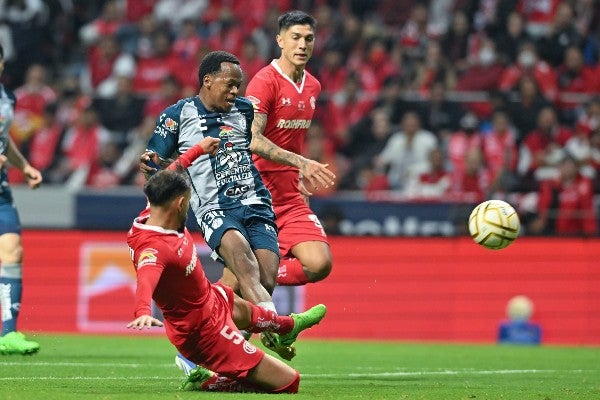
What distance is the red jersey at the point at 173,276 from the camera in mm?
6992

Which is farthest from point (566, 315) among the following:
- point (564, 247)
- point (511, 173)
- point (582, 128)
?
point (582, 128)

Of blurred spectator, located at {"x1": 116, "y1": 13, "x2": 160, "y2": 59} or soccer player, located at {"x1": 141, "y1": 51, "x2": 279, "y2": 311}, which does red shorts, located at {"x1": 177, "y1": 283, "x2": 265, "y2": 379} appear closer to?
soccer player, located at {"x1": 141, "y1": 51, "x2": 279, "y2": 311}

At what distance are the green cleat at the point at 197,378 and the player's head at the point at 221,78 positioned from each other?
2067 mm

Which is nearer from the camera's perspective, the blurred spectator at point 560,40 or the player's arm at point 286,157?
the player's arm at point 286,157

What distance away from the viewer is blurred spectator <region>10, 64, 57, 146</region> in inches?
757

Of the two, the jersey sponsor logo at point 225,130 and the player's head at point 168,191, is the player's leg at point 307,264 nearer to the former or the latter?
the jersey sponsor logo at point 225,130

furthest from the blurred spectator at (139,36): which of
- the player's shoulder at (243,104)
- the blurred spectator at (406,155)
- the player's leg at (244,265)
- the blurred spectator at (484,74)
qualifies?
the player's leg at (244,265)

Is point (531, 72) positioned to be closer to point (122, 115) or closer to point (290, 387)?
point (122, 115)

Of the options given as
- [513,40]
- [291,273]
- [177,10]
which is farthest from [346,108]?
[291,273]

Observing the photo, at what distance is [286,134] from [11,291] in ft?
10.2

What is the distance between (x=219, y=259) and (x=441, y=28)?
43.8ft

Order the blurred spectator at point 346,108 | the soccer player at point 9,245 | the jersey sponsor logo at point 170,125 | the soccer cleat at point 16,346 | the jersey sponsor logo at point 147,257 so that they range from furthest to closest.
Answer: the blurred spectator at point 346,108, the soccer player at point 9,245, the soccer cleat at point 16,346, the jersey sponsor logo at point 170,125, the jersey sponsor logo at point 147,257

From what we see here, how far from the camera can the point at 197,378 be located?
7977 mm

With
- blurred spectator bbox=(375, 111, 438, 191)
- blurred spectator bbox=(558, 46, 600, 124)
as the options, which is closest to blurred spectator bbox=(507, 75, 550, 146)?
blurred spectator bbox=(558, 46, 600, 124)
